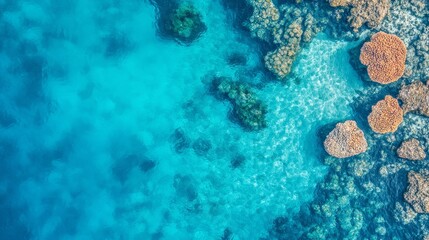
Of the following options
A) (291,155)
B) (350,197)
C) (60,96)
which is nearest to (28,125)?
(60,96)

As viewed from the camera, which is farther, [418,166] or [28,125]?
[28,125]

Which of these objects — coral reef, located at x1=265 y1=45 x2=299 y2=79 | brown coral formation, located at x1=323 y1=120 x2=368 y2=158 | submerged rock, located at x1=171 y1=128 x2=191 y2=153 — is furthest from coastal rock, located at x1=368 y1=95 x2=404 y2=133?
submerged rock, located at x1=171 y1=128 x2=191 y2=153

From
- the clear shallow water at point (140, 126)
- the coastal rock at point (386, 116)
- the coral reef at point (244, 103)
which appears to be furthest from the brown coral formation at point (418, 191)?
the coral reef at point (244, 103)

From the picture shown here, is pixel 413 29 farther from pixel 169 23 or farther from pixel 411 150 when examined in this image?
pixel 169 23

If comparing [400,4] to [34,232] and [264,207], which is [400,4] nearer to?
[264,207]

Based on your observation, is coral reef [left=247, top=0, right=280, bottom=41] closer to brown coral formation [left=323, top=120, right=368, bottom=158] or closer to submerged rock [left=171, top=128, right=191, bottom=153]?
brown coral formation [left=323, top=120, right=368, bottom=158]

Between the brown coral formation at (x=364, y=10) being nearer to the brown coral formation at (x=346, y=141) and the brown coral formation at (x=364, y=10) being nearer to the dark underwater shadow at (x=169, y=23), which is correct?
the brown coral formation at (x=346, y=141)
